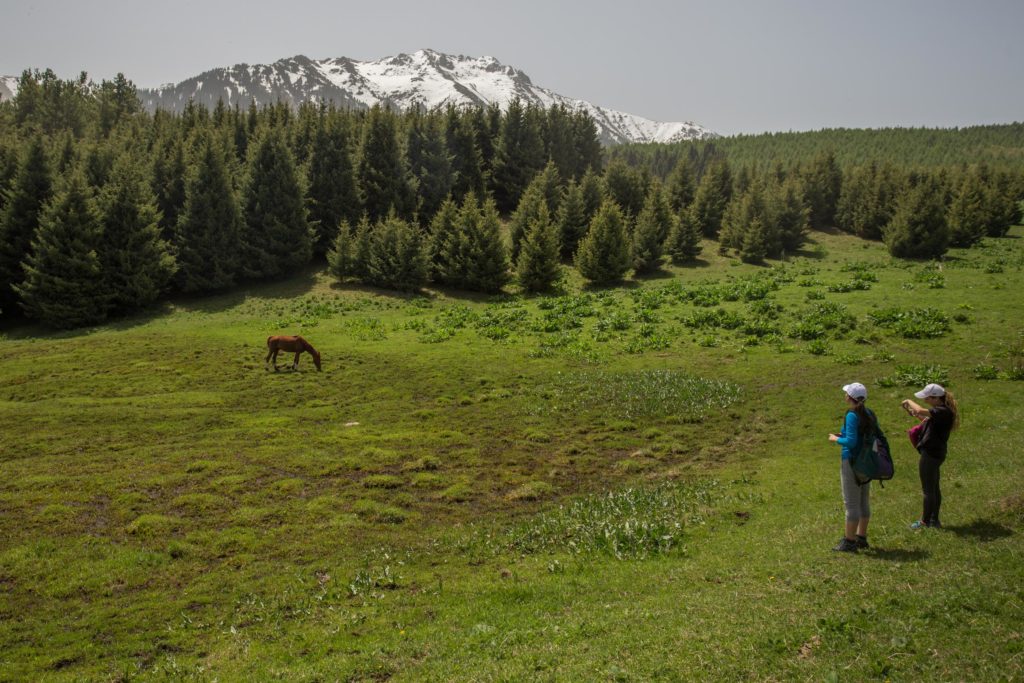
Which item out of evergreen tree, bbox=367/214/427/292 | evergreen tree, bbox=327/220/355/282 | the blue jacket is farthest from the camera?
evergreen tree, bbox=327/220/355/282

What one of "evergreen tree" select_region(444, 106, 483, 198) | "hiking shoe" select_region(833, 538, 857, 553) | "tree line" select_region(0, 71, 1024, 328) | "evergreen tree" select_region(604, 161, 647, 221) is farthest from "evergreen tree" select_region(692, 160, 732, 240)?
"hiking shoe" select_region(833, 538, 857, 553)

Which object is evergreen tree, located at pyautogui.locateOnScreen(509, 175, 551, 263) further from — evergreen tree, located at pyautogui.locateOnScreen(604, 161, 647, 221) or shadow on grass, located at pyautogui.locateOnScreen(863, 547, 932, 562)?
shadow on grass, located at pyautogui.locateOnScreen(863, 547, 932, 562)

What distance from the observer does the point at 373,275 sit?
174 feet

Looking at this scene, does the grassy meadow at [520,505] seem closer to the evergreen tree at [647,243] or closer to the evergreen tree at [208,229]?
the evergreen tree at [208,229]

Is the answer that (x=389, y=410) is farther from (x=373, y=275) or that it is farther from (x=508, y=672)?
(x=373, y=275)

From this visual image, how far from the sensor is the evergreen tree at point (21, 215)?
47.2 meters

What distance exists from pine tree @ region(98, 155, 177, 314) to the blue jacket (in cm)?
5135

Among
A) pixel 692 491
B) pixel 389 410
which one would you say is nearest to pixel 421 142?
pixel 389 410

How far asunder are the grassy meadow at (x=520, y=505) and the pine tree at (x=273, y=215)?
789 inches

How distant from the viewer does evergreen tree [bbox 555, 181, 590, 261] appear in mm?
63219

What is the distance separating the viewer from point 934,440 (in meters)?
11.1

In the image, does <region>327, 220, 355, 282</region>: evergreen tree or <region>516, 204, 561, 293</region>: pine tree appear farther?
<region>327, 220, 355, 282</region>: evergreen tree

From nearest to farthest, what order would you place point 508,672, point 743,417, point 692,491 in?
point 508,672 < point 692,491 < point 743,417

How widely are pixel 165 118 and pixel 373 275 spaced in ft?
177
